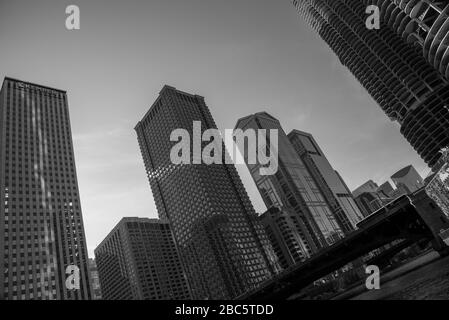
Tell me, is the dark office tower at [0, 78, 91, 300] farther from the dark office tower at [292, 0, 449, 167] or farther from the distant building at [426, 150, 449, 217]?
the dark office tower at [292, 0, 449, 167]

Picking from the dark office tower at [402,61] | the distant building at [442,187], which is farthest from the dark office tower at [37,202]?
the dark office tower at [402,61]

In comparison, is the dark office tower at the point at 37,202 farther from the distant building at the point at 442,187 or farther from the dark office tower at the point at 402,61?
the dark office tower at the point at 402,61

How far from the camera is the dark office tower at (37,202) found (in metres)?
122

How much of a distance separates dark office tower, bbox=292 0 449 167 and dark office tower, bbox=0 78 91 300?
480 ft

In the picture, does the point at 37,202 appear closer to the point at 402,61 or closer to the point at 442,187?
the point at 442,187

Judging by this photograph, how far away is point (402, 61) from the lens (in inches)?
6378

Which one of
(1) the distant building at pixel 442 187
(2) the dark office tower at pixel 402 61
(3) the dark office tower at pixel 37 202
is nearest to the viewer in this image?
(1) the distant building at pixel 442 187

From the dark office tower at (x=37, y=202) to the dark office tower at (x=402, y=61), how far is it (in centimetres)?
14628

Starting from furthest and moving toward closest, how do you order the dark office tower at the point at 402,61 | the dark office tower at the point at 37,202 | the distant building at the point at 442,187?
the dark office tower at the point at 37,202, the dark office tower at the point at 402,61, the distant building at the point at 442,187

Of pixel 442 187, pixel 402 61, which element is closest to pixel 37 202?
pixel 442 187

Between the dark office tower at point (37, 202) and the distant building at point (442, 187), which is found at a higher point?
the dark office tower at point (37, 202)
